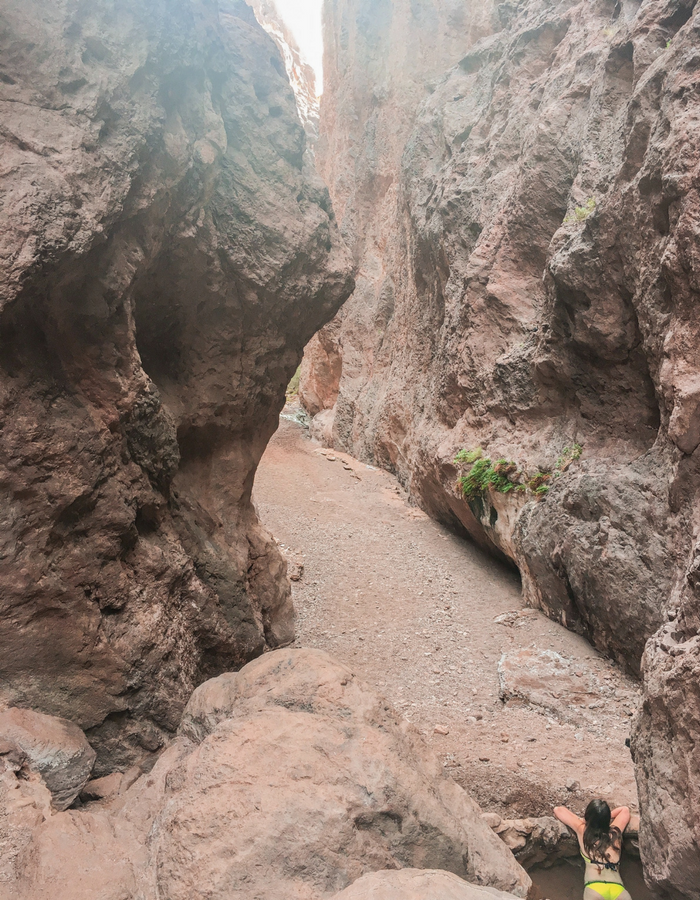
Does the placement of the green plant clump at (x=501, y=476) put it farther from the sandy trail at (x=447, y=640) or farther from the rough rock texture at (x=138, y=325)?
the rough rock texture at (x=138, y=325)

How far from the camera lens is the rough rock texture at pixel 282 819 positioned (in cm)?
244

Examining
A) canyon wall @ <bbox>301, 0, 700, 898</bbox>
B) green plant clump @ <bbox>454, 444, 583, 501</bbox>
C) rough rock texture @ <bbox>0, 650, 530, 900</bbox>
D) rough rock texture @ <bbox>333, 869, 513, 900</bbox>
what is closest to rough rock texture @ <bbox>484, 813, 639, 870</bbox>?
canyon wall @ <bbox>301, 0, 700, 898</bbox>

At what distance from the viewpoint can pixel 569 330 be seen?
23.4ft

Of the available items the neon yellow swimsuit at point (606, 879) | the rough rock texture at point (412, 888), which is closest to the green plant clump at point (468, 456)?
the neon yellow swimsuit at point (606, 879)

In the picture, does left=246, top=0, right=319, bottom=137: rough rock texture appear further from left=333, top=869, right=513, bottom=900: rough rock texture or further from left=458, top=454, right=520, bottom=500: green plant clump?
left=333, top=869, right=513, bottom=900: rough rock texture

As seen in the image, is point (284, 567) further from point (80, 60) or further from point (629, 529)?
point (80, 60)

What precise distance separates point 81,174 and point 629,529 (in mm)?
5603

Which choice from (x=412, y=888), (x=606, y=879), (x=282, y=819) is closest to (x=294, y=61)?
(x=606, y=879)

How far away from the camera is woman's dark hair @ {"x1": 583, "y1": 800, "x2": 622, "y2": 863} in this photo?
381 centimetres

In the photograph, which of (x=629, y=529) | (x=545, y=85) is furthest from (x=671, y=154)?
(x=545, y=85)

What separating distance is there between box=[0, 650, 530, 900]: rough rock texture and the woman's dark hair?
122 centimetres

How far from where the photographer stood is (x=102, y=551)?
4168 mm

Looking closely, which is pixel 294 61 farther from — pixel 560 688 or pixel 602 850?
pixel 602 850

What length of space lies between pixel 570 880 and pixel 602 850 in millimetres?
426
